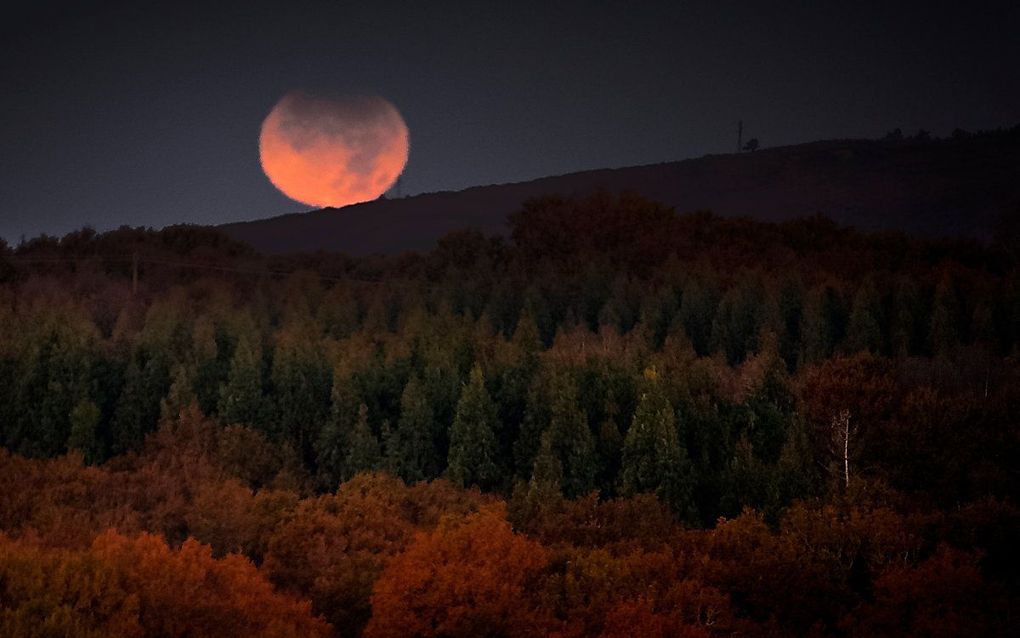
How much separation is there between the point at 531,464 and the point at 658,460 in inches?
220

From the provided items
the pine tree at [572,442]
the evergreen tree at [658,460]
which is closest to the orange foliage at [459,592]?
the evergreen tree at [658,460]

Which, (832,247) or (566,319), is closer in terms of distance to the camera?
(566,319)

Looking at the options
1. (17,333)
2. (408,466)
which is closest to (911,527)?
(408,466)

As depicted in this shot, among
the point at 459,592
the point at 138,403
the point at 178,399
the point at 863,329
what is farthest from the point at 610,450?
the point at 138,403

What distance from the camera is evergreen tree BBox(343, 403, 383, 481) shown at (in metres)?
37.9

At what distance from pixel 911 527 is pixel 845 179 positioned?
124m

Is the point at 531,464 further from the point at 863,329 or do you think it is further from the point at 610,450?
the point at 863,329

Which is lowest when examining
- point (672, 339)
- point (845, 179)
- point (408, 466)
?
point (408, 466)

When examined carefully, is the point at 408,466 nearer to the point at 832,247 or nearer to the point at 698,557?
the point at 698,557

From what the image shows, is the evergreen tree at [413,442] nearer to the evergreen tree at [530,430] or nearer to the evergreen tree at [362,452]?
the evergreen tree at [362,452]

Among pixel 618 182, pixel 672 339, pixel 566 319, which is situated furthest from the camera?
pixel 618 182

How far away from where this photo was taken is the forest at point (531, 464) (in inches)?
940

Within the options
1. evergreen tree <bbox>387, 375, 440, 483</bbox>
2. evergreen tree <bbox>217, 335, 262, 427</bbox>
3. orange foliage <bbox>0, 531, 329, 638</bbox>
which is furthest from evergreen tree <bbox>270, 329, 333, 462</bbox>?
orange foliage <bbox>0, 531, 329, 638</bbox>

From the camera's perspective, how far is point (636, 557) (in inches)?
1007
